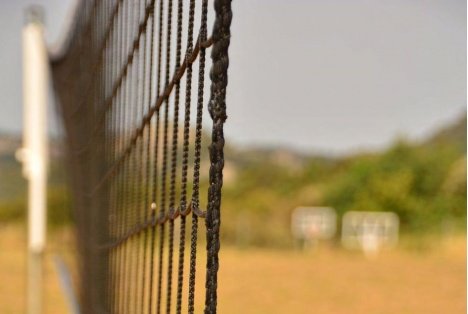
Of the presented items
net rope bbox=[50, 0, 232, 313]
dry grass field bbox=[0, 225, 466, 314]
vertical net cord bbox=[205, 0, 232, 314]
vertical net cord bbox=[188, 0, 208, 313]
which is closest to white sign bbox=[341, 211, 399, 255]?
dry grass field bbox=[0, 225, 466, 314]

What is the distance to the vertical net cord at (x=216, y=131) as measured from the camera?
1.23m

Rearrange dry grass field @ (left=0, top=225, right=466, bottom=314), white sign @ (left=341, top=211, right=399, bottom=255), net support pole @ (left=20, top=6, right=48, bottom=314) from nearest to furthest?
net support pole @ (left=20, top=6, right=48, bottom=314)
dry grass field @ (left=0, top=225, right=466, bottom=314)
white sign @ (left=341, top=211, right=399, bottom=255)

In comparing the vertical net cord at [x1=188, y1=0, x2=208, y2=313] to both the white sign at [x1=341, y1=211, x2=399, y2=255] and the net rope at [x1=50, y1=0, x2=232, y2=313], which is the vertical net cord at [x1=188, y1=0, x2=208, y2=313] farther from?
the white sign at [x1=341, y1=211, x2=399, y2=255]

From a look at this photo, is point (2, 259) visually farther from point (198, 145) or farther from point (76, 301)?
point (198, 145)

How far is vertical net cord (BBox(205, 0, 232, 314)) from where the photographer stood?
123 cm

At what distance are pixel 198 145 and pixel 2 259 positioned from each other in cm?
1283

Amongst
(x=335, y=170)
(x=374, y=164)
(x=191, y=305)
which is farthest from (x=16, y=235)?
(x=335, y=170)

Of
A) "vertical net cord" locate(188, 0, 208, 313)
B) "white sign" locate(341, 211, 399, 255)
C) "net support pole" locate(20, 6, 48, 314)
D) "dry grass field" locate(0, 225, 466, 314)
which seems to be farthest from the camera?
"white sign" locate(341, 211, 399, 255)

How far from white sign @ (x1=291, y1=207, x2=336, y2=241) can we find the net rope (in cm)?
1904

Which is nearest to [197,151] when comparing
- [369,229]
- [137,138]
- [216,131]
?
[216,131]

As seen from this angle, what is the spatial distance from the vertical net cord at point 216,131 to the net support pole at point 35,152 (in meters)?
3.96

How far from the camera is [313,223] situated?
26.6 metres

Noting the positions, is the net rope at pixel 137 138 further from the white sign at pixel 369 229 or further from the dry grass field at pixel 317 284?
the white sign at pixel 369 229

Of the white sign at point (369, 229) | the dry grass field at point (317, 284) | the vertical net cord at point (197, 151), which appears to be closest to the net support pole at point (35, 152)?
the dry grass field at point (317, 284)
